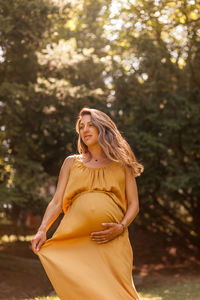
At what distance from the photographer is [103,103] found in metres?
12.6

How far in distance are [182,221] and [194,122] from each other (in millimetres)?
4228

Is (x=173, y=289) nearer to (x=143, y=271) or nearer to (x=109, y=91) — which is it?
(x=143, y=271)

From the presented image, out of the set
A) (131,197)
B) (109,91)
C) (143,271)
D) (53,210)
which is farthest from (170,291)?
(53,210)

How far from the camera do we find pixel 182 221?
14305mm

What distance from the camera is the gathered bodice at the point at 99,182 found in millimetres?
3369

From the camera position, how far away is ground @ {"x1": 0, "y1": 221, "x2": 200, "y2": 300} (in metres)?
9.67

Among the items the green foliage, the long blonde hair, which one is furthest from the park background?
the long blonde hair

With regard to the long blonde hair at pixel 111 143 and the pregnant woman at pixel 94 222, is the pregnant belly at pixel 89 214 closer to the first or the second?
the pregnant woman at pixel 94 222

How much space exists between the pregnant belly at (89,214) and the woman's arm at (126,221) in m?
0.06

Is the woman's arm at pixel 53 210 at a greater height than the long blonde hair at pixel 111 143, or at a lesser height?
lesser

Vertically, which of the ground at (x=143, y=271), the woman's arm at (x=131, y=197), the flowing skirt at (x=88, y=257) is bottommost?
the ground at (x=143, y=271)

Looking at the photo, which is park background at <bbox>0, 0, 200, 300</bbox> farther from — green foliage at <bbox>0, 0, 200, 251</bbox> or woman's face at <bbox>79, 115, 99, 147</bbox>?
woman's face at <bbox>79, 115, 99, 147</bbox>

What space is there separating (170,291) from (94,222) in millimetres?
7018

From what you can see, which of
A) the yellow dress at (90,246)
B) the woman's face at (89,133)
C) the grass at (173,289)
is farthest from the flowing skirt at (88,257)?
the grass at (173,289)
